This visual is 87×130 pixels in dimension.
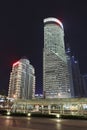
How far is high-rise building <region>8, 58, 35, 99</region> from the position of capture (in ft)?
556

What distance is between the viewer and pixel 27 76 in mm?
191375

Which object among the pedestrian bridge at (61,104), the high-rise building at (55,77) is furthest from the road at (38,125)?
the high-rise building at (55,77)

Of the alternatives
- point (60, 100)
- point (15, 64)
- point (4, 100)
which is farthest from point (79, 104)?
point (15, 64)

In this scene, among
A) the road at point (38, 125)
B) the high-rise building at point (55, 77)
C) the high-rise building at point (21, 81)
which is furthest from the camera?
the high-rise building at point (55, 77)

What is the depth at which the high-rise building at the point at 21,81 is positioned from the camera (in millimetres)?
169500

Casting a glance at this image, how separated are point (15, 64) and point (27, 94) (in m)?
38.9

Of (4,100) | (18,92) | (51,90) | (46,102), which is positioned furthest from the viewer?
(51,90)

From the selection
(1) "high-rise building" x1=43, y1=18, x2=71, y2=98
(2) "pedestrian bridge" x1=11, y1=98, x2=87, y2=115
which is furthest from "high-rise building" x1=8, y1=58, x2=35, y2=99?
(2) "pedestrian bridge" x1=11, y1=98, x2=87, y2=115

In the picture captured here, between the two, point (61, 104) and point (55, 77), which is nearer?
point (61, 104)

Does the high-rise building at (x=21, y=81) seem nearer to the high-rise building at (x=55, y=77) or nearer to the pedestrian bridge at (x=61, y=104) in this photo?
the high-rise building at (x=55, y=77)

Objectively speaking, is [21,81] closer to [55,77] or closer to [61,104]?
[55,77]

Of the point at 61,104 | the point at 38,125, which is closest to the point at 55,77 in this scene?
the point at 61,104

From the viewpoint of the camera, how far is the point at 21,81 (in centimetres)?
17625

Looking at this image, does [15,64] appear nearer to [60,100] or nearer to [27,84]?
[27,84]
